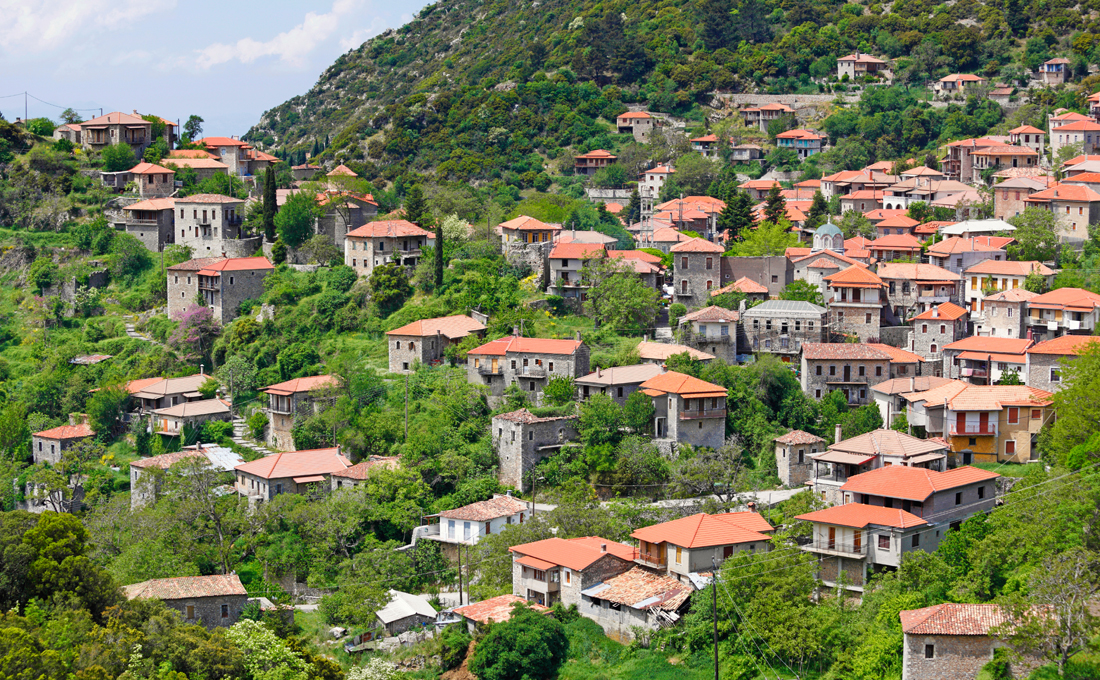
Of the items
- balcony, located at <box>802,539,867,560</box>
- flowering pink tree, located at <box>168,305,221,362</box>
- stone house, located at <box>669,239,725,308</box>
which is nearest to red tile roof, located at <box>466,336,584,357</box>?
stone house, located at <box>669,239,725,308</box>

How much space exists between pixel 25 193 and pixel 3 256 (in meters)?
5.13

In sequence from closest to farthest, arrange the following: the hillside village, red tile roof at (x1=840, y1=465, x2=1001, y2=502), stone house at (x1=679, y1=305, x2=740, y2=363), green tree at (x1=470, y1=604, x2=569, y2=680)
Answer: the hillside village, green tree at (x1=470, y1=604, x2=569, y2=680), red tile roof at (x1=840, y1=465, x2=1001, y2=502), stone house at (x1=679, y1=305, x2=740, y2=363)

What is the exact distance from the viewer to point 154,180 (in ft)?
238

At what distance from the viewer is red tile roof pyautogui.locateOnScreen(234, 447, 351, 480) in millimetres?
49094

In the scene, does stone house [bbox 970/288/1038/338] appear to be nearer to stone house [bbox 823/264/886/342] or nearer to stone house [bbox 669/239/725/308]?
stone house [bbox 823/264/886/342]

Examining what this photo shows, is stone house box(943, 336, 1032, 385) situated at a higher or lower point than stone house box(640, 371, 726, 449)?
higher

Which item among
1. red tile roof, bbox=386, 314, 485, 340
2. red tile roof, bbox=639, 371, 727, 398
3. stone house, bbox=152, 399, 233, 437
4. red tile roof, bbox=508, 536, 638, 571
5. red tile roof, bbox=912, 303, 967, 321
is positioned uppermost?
red tile roof, bbox=912, 303, 967, 321

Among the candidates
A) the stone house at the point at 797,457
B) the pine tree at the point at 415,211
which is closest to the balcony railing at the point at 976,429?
the stone house at the point at 797,457

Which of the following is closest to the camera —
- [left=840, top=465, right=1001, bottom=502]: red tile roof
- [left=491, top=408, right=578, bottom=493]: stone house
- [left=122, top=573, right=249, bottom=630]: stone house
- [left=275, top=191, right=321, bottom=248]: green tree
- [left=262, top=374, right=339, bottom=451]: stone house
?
[left=122, top=573, right=249, bottom=630]: stone house

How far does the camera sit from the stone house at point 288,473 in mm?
48688

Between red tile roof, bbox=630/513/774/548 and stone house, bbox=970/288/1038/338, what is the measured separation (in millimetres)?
17063

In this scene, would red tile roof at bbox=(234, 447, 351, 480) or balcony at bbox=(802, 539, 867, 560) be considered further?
red tile roof at bbox=(234, 447, 351, 480)

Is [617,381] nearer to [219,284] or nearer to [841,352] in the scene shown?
[841,352]

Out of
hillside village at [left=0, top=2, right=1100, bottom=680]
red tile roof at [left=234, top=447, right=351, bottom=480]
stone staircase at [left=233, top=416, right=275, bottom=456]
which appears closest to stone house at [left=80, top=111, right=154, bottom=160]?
hillside village at [left=0, top=2, right=1100, bottom=680]
